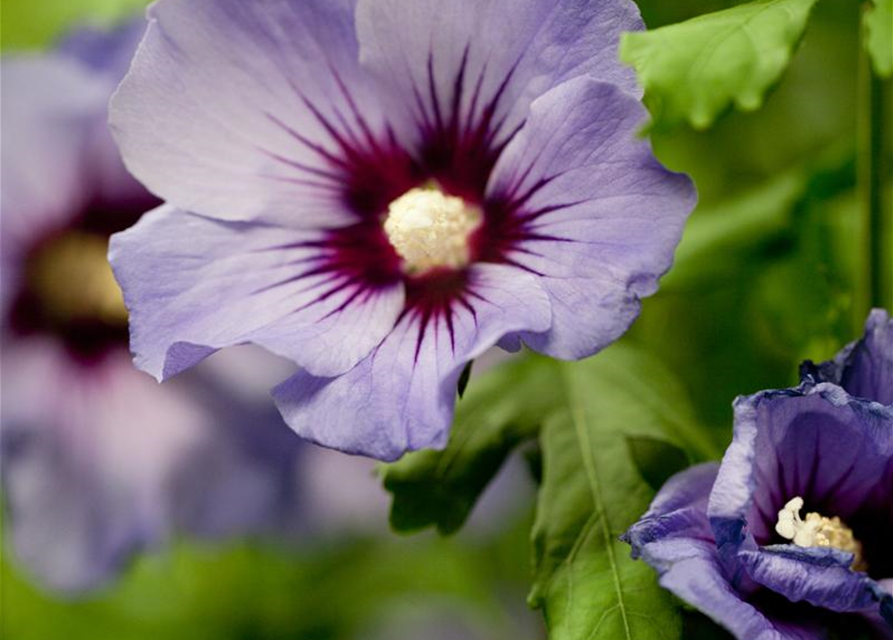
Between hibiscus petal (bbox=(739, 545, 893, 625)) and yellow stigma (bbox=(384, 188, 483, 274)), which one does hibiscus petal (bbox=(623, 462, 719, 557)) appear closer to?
hibiscus petal (bbox=(739, 545, 893, 625))

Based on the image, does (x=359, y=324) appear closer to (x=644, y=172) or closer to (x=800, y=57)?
(x=644, y=172)

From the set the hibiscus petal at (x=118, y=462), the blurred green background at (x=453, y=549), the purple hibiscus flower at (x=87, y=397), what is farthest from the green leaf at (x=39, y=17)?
the hibiscus petal at (x=118, y=462)

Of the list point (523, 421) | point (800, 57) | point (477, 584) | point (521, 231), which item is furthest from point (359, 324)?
point (800, 57)

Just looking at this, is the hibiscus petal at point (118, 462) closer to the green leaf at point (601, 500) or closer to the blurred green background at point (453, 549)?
the blurred green background at point (453, 549)

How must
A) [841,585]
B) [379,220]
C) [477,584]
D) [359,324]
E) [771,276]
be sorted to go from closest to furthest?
[841,585], [359,324], [379,220], [771,276], [477,584]

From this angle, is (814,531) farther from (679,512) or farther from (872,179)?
(872,179)

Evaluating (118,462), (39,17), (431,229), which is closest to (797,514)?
(431,229)
